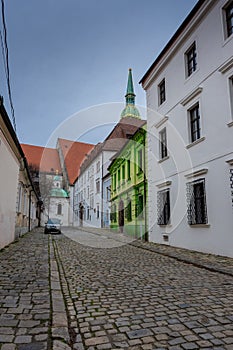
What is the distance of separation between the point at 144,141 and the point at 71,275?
11140 mm

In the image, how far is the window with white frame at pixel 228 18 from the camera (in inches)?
372

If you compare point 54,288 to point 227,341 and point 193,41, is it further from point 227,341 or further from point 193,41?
point 193,41

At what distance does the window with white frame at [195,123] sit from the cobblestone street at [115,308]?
18.3 ft

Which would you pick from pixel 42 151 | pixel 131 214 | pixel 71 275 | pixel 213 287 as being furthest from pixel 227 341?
pixel 42 151

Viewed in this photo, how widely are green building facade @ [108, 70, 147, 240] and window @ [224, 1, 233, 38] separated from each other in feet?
23.8

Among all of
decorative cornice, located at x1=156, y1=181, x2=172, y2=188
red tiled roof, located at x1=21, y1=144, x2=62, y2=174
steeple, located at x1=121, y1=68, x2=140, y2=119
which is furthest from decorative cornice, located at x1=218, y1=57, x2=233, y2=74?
red tiled roof, located at x1=21, y1=144, x2=62, y2=174

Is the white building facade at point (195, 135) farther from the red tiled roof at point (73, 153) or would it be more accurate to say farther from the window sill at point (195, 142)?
the red tiled roof at point (73, 153)

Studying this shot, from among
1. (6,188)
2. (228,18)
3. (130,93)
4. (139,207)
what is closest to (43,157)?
(130,93)

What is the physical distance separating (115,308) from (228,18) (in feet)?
32.1

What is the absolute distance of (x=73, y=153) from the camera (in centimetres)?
6575

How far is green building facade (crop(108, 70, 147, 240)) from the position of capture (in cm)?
1658

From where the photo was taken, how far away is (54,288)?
4.98 metres

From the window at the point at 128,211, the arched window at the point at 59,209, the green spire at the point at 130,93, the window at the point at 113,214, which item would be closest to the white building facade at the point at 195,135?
the window at the point at 128,211

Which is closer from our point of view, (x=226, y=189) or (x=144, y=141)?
(x=226, y=189)
